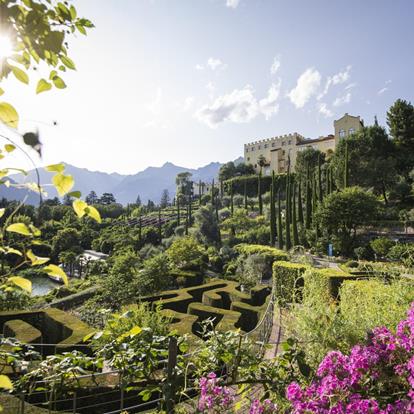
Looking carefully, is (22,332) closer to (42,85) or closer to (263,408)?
(263,408)

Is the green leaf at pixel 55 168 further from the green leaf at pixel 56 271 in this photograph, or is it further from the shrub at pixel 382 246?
the shrub at pixel 382 246

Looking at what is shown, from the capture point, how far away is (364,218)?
20.0 meters

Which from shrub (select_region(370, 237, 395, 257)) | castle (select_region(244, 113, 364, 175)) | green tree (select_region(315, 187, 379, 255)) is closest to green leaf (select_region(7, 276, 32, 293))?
shrub (select_region(370, 237, 395, 257))

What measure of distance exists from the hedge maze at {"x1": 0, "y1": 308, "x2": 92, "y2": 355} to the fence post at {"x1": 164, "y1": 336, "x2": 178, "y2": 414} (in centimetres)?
539

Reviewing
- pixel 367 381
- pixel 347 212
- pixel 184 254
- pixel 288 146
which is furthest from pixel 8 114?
pixel 288 146

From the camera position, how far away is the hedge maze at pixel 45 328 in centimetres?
677

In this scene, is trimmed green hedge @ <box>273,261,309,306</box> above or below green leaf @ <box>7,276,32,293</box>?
below

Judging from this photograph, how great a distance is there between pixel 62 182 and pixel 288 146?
57393mm

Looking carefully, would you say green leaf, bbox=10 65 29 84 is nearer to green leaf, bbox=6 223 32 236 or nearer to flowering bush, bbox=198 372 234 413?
green leaf, bbox=6 223 32 236

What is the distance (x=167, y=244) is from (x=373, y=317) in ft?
84.2

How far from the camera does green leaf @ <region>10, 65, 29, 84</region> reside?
79 cm

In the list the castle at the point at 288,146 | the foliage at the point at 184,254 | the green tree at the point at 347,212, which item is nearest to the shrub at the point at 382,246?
the green tree at the point at 347,212

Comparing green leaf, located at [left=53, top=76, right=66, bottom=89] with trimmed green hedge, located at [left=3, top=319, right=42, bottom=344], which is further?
trimmed green hedge, located at [left=3, top=319, right=42, bottom=344]

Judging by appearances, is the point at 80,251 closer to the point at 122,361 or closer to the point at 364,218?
the point at 364,218
